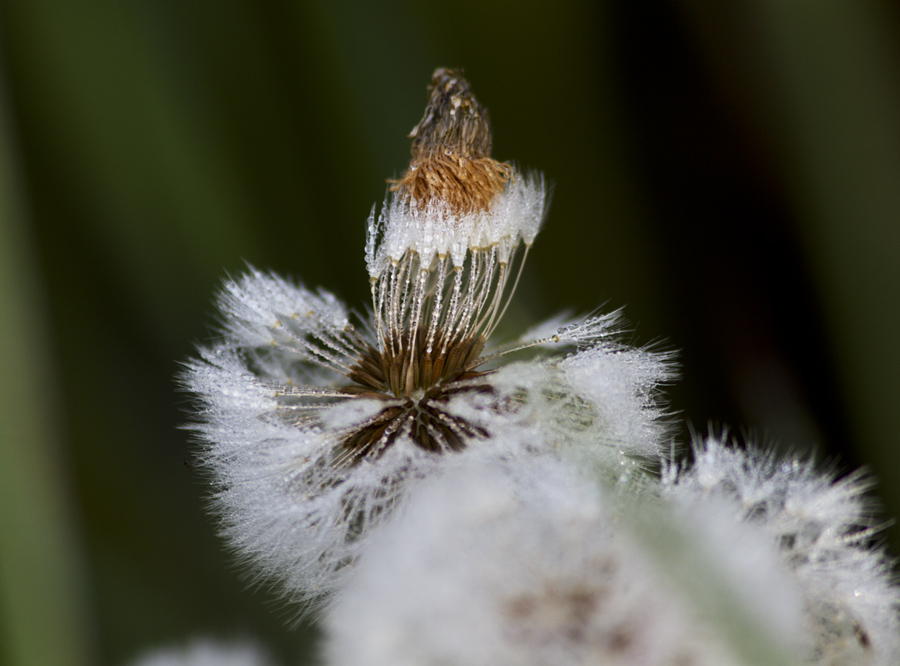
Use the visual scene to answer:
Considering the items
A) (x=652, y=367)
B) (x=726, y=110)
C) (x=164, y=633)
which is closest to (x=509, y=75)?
(x=726, y=110)

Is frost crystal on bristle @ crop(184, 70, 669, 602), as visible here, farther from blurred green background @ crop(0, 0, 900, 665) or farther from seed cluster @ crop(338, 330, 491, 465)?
blurred green background @ crop(0, 0, 900, 665)

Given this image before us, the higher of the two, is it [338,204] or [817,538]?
[338,204]

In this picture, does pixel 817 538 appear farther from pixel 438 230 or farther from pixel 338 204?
pixel 338 204

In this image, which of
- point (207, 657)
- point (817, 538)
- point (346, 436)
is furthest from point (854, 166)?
point (207, 657)

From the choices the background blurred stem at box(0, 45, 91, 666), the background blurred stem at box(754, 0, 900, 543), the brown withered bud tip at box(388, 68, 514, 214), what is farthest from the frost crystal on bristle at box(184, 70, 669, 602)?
the background blurred stem at box(754, 0, 900, 543)

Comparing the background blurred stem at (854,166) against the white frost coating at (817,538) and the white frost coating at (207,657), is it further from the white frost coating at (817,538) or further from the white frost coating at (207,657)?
the white frost coating at (207,657)

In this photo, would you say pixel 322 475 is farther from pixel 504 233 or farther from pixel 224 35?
pixel 224 35
